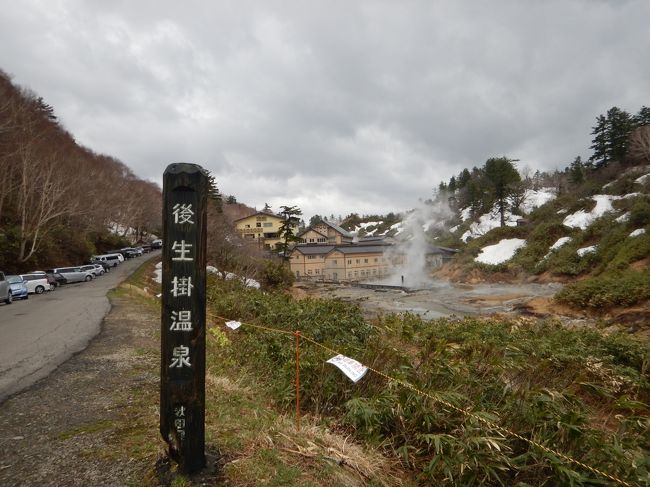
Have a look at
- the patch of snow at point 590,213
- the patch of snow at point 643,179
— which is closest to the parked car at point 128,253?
the patch of snow at point 590,213

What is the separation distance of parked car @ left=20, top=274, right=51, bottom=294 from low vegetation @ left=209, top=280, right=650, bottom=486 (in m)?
18.0

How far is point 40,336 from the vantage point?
8.59 m

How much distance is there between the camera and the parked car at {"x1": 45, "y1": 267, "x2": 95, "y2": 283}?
25.6m

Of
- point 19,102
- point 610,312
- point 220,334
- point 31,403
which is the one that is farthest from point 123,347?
point 19,102

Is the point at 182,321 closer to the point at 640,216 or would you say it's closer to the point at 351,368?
the point at 351,368

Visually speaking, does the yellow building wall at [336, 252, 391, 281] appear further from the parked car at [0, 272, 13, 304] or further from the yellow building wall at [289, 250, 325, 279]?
the parked car at [0, 272, 13, 304]

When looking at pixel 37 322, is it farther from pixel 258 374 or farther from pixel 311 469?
pixel 311 469

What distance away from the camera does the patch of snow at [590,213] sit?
4166 centimetres

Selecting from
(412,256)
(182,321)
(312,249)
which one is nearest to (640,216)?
(412,256)

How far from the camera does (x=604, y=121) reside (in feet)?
177

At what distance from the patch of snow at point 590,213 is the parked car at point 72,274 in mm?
48436

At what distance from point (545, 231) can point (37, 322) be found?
45.4m

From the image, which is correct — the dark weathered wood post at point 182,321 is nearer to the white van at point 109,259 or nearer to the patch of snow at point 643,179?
the white van at point 109,259

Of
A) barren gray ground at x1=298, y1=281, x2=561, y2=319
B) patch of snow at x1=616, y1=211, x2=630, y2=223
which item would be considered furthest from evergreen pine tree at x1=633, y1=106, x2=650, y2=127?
barren gray ground at x1=298, y1=281, x2=561, y2=319
